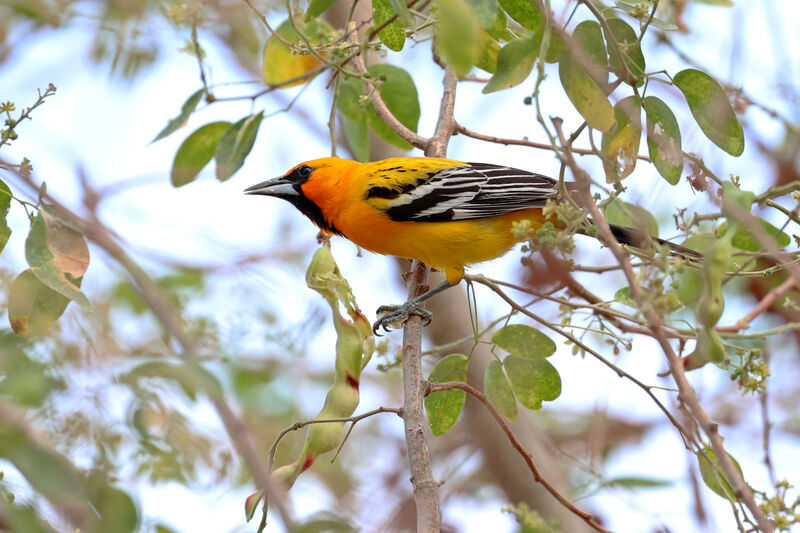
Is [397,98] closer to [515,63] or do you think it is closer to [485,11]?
[515,63]

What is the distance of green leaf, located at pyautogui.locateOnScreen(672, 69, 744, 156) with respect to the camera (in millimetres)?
2922

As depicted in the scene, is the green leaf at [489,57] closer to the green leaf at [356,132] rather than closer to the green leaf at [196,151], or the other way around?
the green leaf at [356,132]

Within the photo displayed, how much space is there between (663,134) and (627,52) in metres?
0.34

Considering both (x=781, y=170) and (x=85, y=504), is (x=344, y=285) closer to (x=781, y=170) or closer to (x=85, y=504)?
(x=85, y=504)

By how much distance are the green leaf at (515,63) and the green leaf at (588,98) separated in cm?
A: 21

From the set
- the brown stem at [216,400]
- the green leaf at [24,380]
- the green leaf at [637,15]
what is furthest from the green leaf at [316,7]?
the brown stem at [216,400]

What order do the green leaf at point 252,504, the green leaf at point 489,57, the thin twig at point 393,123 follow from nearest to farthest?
1. the green leaf at point 252,504
2. the green leaf at point 489,57
3. the thin twig at point 393,123

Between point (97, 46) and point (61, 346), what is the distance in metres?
4.34

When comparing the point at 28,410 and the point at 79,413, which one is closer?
the point at 28,410

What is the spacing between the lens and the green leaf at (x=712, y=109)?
292 centimetres

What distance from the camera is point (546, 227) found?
Result: 2.50 m

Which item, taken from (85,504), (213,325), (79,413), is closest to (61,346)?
(79,413)

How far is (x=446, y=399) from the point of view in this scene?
349cm

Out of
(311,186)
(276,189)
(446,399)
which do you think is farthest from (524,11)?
(276,189)
